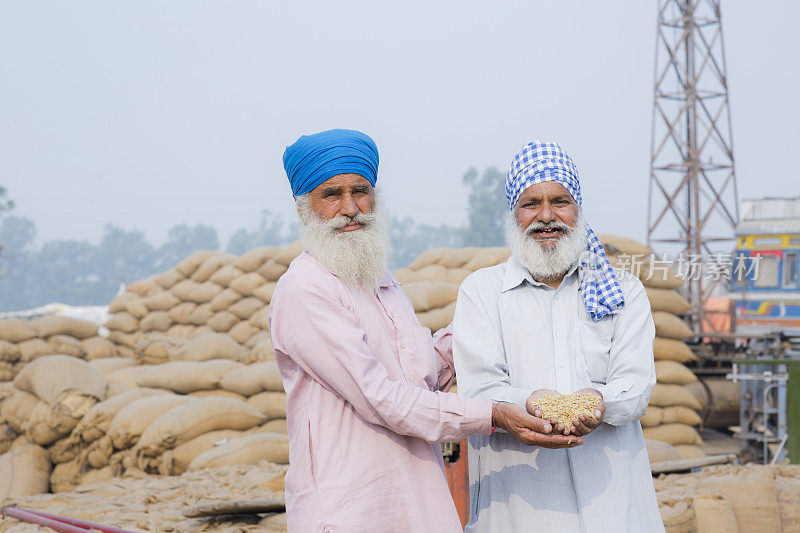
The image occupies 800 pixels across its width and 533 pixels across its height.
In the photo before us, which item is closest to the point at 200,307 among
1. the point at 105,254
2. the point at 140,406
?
the point at 140,406

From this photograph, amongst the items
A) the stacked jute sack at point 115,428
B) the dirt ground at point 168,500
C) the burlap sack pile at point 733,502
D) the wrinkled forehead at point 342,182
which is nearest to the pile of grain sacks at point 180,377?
the stacked jute sack at point 115,428

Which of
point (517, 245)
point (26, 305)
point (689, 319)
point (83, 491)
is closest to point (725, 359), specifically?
point (689, 319)

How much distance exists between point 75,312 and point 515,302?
2415 cm

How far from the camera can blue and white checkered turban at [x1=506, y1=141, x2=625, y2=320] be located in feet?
6.79

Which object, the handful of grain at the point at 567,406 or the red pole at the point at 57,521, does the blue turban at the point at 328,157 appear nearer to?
the handful of grain at the point at 567,406

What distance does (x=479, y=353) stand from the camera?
6.71ft

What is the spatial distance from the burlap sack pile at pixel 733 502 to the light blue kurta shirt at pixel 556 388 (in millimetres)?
1739

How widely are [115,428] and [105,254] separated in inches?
2163

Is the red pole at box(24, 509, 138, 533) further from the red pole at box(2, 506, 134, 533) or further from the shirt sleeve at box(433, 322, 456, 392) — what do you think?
the shirt sleeve at box(433, 322, 456, 392)

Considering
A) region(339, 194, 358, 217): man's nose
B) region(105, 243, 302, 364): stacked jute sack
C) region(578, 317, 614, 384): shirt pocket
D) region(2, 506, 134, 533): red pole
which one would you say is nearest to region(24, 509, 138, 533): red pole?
region(2, 506, 134, 533): red pole

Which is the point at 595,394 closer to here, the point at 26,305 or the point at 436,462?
the point at 436,462

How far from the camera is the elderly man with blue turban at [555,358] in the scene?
78.5 inches

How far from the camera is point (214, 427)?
21.0ft

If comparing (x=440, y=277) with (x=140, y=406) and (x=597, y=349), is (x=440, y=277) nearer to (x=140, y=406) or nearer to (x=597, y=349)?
(x=140, y=406)
